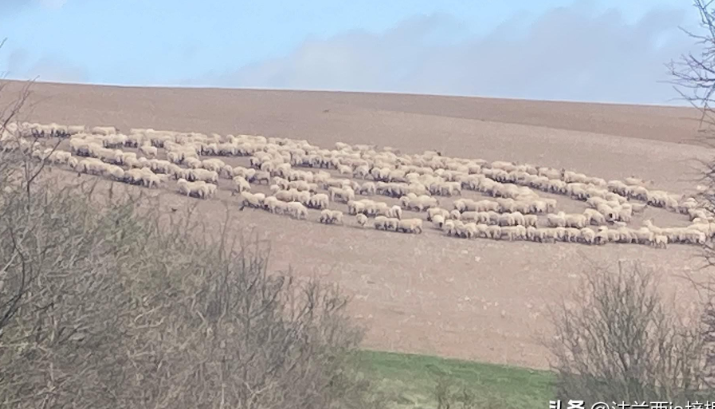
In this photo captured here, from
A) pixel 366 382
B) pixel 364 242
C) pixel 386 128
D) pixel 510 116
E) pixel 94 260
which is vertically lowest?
pixel 366 382

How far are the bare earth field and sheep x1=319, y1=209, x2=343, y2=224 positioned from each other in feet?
1.02

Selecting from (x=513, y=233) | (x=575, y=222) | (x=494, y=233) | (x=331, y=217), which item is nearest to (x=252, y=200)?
(x=331, y=217)

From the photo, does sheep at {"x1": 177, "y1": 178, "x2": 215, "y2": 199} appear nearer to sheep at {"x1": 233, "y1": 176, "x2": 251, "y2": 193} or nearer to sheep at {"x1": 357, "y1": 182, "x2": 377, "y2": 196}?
sheep at {"x1": 233, "y1": 176, "x2": 251, "y2": 193}

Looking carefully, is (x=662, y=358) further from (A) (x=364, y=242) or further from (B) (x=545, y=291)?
(A) (x=364, y=242)

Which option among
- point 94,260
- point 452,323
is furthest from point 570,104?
point 94,260

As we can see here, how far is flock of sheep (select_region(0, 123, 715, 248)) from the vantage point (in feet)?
103

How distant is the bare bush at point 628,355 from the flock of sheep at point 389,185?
1491cm

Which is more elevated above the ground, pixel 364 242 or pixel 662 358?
pixel 364 242

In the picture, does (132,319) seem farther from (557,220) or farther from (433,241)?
(557,220)

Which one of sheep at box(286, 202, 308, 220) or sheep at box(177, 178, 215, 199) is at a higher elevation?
sheep at box(177, 178, 215, 199)

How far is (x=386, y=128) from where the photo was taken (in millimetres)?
53875

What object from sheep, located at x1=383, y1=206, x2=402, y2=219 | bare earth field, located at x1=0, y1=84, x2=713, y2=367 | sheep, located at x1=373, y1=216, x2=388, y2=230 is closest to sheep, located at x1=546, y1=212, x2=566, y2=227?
bare earth field, located at x1=0, y1=84, x2=713, y2=367

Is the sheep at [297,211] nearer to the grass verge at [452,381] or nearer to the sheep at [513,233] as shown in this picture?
the sheep at [513,233]

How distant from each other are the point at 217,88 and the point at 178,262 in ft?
232
